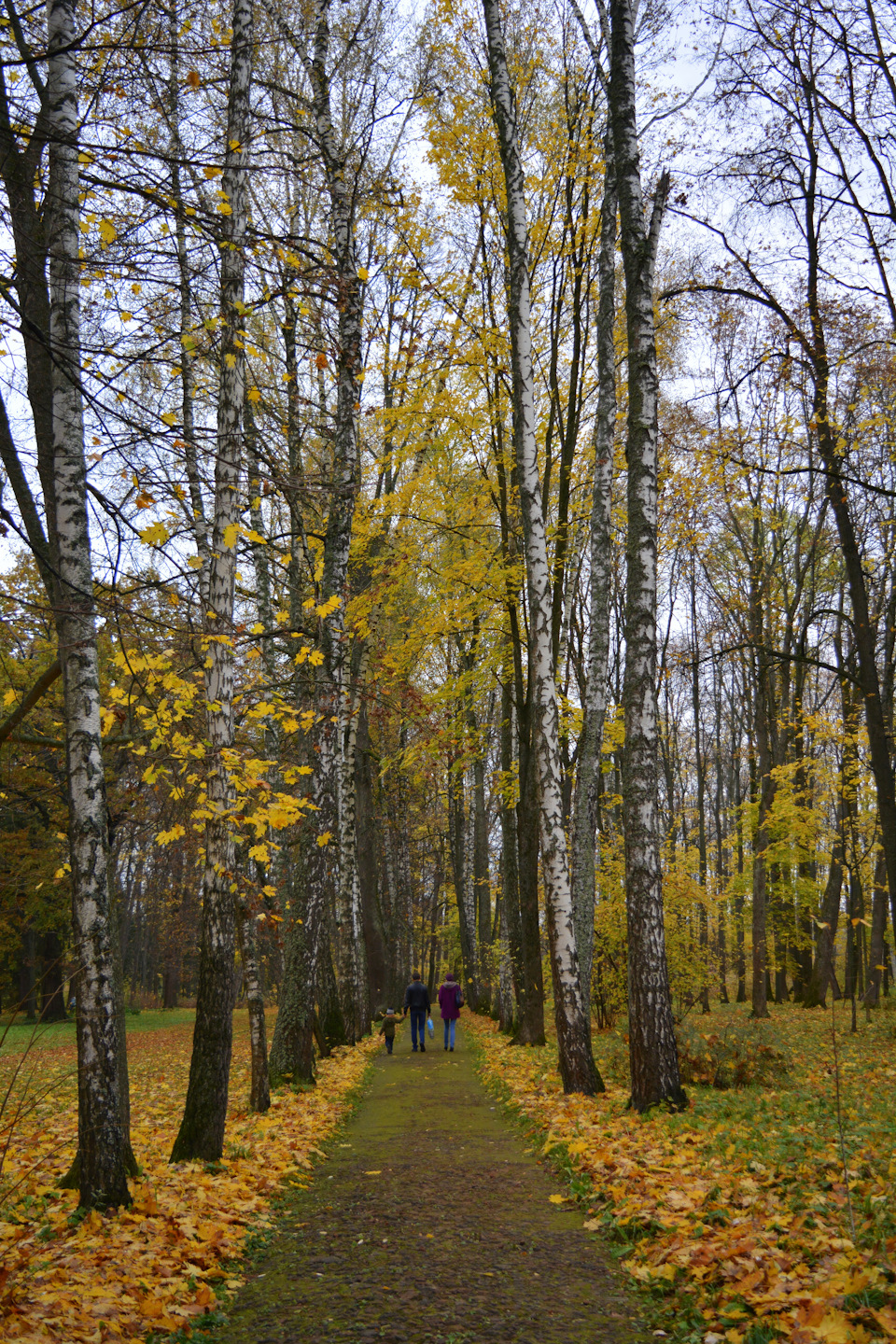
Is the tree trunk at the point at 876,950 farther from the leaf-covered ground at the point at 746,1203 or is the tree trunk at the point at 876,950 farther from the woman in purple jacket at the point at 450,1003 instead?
the leaf-covered ground at the point at 746,1203

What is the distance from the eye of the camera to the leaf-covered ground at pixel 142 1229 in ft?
10.9

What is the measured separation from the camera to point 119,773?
6805 millimetres

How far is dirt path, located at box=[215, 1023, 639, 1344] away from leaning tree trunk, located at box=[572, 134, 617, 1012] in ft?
14.4

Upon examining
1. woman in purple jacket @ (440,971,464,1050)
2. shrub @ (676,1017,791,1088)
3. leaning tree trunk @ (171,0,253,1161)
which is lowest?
woman in purple jacket @ (440,971,464,1050)

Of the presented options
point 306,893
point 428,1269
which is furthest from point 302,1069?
point 428,1269

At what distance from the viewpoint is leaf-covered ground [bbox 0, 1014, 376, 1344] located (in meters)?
3.34

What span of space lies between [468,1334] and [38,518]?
18.7ft

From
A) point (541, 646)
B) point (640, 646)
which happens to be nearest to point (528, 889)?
point (541, 646)

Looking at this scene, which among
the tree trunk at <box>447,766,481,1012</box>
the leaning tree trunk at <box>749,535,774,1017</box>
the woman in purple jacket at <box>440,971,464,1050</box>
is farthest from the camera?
the tree trunk at <box>447,766,481,1012</box>

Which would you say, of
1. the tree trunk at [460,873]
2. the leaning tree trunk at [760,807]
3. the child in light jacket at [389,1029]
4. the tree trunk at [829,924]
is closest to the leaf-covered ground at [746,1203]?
the child in light jacket at [389,1029]

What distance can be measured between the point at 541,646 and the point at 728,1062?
5.34m

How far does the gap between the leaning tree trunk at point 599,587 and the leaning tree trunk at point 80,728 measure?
292 inches

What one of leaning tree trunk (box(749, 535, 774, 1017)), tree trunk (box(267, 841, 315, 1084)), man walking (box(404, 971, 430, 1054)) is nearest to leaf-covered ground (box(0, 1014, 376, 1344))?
tree trunk (box(267, 841, 315, 1084))

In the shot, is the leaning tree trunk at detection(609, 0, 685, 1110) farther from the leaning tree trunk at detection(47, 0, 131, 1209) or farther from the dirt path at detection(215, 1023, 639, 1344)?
the leaning tree trunk at detection(47, 0, 131, 1209)
